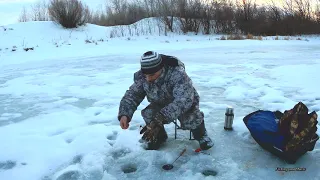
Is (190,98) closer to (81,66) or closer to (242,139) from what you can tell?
(242,139)

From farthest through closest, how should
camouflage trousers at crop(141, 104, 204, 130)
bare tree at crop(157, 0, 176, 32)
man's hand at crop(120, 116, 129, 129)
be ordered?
bare tree at crop(157, 0, 176, 32) < camouflage trousers at crop(141, 104, 204, 130) < man's hand at crop(120, 116, 129, 129)

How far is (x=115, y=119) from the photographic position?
13.3 ft

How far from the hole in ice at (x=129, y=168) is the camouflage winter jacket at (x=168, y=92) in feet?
1.41

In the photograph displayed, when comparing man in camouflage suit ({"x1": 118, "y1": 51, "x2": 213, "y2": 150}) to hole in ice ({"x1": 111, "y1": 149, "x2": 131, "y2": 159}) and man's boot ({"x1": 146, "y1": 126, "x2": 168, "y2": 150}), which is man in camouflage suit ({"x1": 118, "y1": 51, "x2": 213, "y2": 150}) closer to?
man's boot ({"x1": 146, "y1": 126, "x2": 168, "y2": 150})

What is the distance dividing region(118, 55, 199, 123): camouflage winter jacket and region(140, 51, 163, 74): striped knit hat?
0.42ft

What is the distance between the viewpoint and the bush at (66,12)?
19.4m

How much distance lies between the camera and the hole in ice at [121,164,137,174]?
8.98 ft

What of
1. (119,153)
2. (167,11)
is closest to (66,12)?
(167,11)

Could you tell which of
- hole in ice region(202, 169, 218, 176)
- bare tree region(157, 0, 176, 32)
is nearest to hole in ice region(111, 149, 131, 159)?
hole in ice region(202, 169, 218, 176)

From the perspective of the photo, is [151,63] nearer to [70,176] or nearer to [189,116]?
[189,116]

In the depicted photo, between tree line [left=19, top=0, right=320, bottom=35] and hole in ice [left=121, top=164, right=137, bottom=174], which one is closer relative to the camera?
hole in ice [left=121, top=164, right=137, bottom=174]

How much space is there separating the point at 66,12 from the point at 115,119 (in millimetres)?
16957

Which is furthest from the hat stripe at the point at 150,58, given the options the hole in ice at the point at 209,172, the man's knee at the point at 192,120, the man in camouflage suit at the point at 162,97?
the hole in ice at the point at 209,172

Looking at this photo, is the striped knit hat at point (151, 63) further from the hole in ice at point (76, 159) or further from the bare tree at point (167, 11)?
the bare tree at point (167, 11)
